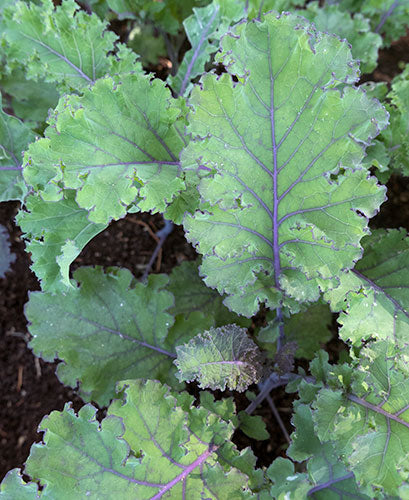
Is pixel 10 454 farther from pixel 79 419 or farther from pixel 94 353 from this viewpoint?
pixel 79 419

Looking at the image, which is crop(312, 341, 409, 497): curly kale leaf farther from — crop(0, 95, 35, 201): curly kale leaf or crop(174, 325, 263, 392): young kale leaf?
crop(0, 95, 35, 201): curly kale leaf

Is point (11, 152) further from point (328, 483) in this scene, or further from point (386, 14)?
point (386, 14)

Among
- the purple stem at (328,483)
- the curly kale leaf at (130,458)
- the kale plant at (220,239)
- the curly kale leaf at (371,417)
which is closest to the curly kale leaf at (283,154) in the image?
the kale plant at (220,239)

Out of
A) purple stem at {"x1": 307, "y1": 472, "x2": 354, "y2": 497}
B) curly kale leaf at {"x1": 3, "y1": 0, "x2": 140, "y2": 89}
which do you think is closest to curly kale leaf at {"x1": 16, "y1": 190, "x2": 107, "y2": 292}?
curly kale leaf at {"x1": 3, "y1": 0, "x2": 140, "y2": 89}

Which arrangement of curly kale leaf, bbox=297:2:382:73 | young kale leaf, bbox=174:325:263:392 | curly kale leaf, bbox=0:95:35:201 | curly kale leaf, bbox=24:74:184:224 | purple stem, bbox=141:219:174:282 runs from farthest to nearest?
1. purple stem, bbox=141:219:174:282
2. curly kale leaf, bbox=297:2:382:73
3. curly kale leaf, bbox=0:95:35:201
4. young kale leaf, bbox=174:325:263:392
5. curly kale leaf, bbox=24:74:184:224

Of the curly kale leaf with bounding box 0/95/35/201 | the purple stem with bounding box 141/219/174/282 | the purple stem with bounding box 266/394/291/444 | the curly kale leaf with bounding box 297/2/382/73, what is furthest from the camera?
the purple stem with bounding box 141/219/174/282

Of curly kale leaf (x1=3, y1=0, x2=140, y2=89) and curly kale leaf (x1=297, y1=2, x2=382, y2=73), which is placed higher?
curly kale leaf (x1=297, y1=2, x2=382, y2=73)

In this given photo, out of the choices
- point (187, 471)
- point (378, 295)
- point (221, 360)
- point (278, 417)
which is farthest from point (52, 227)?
point (278, 417)

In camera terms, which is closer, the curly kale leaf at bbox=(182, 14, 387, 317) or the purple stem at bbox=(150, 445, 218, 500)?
the curly kale leaf at bbox=(182, 14, 387, 317)
